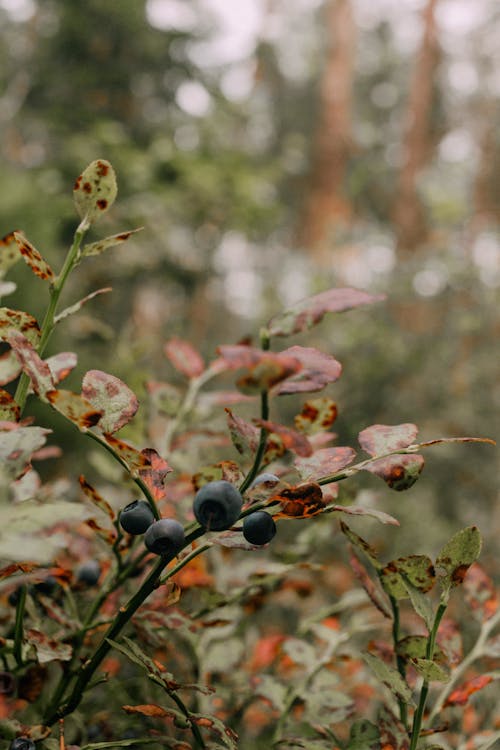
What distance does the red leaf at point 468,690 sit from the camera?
1.67 feet

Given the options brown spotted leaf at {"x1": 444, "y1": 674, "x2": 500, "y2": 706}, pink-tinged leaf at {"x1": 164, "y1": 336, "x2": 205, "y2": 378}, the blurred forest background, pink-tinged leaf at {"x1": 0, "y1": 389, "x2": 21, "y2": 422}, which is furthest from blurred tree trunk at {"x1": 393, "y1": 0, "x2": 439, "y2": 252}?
pink-tinged leaf at {"x1": 0, "y1": 389, "x2": 21, "y2": 422}

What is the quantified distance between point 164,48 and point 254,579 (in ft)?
20.2

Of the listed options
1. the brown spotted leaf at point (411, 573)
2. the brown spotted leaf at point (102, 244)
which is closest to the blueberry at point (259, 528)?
the brown spotted leaf at point (411, 573)

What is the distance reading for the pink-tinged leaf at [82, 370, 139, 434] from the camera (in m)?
0.44

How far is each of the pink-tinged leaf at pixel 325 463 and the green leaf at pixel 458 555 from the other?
9 cm

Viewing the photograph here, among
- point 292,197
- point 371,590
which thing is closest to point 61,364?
point 371,590

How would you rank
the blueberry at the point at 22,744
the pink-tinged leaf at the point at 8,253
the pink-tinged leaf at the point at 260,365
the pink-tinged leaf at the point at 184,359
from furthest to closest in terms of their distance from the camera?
the pink-tinged leaf at the point at 184,359 → the pink-tinged leaf at the point at 8,253 → the blueberry at the point at 22,744 → the pink-tinged leaf at the point at 260,365

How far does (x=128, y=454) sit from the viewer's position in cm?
41

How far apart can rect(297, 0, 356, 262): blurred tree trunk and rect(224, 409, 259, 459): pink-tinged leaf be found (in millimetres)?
6410

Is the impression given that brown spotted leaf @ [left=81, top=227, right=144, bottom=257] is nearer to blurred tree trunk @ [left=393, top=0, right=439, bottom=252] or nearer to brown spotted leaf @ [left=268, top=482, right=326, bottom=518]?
brown spotted leaf @ [left=268, top=482, right=326, bottom=518]

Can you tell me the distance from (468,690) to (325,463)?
241 millimetres

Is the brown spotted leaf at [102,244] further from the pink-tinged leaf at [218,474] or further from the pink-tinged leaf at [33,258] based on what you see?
the pink-tinged leaf at [218,474]

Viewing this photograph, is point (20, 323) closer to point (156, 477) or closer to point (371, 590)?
point (156, 477)

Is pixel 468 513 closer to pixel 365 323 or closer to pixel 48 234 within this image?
pixel 365 323
